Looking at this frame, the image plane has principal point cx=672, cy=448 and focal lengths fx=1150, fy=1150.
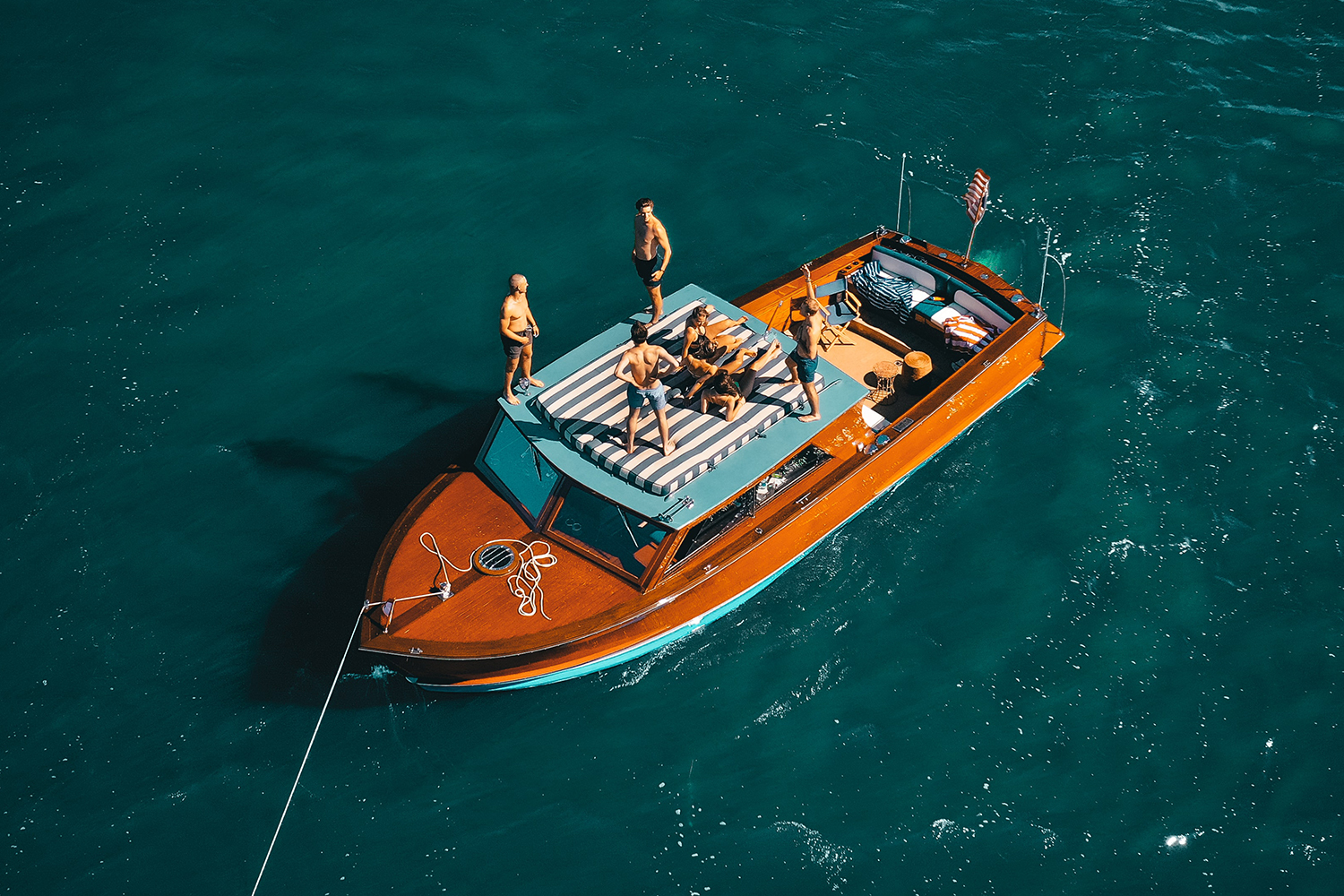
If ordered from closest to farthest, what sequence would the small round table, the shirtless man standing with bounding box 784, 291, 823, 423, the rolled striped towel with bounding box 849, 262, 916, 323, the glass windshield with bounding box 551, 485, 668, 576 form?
the shirtless man standing with bounding box 784, 291, 823, 423
the glass windshield with bounding box 551, 485, 668, 576
the small round table
the rolled striped towel with bounding box 849, 262, 916, 323

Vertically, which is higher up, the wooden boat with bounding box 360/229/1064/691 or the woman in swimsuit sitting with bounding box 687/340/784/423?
the woman in swimsuit sitting with bounding box 687/340/784/423

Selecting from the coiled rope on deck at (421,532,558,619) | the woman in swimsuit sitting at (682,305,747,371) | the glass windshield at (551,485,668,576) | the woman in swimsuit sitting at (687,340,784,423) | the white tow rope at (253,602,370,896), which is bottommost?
the white tow rope at (253,602,370,896)

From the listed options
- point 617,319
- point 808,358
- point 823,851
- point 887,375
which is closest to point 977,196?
point 887,375

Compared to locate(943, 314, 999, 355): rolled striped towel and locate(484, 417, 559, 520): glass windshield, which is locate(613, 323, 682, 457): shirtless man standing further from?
locate(943, 314, 999, 355): rolled striped towel

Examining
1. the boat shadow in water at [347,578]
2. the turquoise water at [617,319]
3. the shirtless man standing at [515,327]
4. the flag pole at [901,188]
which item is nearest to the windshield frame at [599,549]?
the shirtless man standing at [515,327]

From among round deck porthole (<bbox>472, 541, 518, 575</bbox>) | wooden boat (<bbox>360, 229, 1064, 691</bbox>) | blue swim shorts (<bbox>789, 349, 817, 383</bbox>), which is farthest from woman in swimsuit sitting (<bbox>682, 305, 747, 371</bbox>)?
round deck porthole (<bbox>472, 541, 518, 575</bbox>)

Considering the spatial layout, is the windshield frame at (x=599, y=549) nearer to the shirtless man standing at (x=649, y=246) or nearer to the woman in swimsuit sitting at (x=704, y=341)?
the woman in swimsuit sitting at (x=704, y=341)

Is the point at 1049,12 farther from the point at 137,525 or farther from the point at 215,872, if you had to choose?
the point at 215,872
